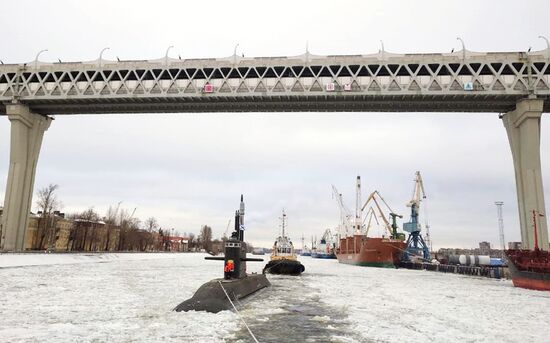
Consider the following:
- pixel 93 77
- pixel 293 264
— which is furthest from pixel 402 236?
pixel 93 77

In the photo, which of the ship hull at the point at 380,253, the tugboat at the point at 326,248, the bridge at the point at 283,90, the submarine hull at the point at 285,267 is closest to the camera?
the submarine hull at the point at 285,267

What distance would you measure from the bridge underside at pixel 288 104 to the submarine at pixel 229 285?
2801 centimetres

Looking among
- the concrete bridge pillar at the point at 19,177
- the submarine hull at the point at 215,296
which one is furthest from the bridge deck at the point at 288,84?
the submarine hull at the point at 215,296

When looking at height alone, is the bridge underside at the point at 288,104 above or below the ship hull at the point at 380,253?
above

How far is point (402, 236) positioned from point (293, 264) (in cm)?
4935

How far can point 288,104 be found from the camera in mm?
47812

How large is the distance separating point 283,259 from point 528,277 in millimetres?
20810

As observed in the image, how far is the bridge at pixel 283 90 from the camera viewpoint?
4188 centimetres

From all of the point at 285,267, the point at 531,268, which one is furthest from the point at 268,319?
the point at 531,268

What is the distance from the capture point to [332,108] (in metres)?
48.3

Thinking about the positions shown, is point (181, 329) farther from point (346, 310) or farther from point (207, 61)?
point (207, 61)

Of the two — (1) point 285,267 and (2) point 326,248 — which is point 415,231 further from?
(2) point 326,248

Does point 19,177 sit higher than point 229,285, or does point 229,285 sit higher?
point 19,177

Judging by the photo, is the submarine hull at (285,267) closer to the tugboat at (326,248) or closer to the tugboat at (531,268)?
the tugboat at (531,268)
